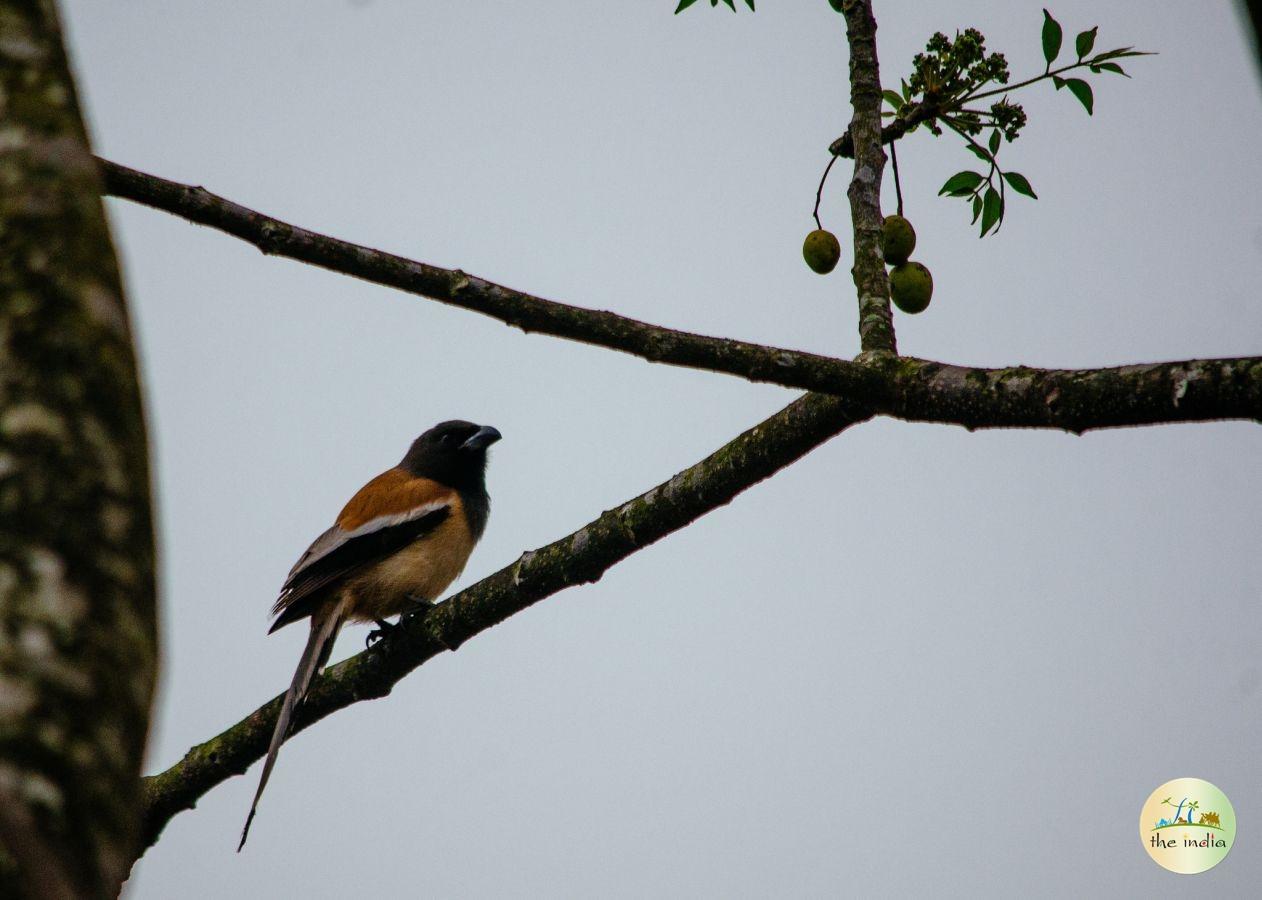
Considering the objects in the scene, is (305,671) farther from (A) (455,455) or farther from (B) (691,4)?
(B) (691,4)

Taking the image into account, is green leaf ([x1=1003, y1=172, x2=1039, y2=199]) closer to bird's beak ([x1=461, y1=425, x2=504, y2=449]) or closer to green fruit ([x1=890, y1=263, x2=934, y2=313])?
green fruit ([x1=890, y1=263, x2=934, y2=313])

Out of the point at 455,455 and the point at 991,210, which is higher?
the point at 455,455

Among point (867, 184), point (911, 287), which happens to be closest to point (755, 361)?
point (911, 287)

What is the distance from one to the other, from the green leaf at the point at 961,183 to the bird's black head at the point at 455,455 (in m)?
4.11

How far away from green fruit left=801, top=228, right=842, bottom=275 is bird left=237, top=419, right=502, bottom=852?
3.04 metres

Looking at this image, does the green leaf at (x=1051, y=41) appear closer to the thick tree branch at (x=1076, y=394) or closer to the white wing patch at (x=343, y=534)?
the thick tree branch at (x=1076, y=394)

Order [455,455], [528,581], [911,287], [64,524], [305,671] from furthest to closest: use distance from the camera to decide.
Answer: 1. [455,455]
2. [305,671]
3. [911,287]
4. [528,581]
5. [64,524]

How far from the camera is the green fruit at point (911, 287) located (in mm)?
3764

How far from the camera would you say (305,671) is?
4867 millimetres

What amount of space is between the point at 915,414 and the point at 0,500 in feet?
7.27

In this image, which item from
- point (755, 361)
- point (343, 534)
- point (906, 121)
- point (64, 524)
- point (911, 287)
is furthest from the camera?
point (343, 534)

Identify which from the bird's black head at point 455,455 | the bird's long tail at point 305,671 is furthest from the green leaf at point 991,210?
the bird's black head at point 455,455

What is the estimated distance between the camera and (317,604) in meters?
6.11

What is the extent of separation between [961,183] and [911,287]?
72 cm
